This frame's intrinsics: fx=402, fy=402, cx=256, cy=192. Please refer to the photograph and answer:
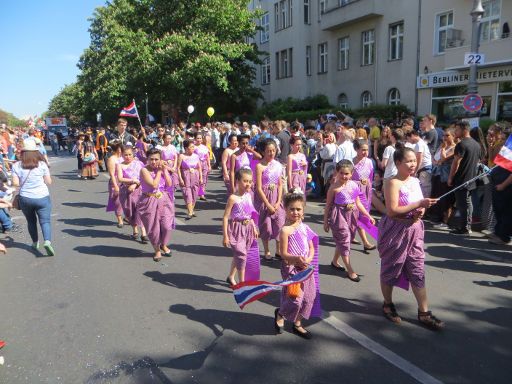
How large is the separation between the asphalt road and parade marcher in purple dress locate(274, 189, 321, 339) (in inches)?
9.4

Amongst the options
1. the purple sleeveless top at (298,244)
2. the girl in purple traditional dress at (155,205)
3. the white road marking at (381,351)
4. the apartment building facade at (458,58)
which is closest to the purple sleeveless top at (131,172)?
the girl in purple traditional dress at (155,205)

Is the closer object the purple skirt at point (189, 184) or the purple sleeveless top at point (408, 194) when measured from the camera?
the purple sleeveless top at point (408, 194)

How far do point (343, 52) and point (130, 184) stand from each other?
70.3 ft

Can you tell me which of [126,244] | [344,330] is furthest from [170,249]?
[344,330]

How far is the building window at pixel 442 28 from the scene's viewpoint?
60.1 feet

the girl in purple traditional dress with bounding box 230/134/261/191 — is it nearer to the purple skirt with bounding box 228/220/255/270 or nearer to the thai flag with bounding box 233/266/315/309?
the purple skirt with bounding box 228/220/255/270

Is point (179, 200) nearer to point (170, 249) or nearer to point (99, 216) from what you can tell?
point (99, 216)

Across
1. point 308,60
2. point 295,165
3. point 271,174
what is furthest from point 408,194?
point 308,60

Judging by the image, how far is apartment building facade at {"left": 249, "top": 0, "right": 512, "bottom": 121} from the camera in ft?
57.6

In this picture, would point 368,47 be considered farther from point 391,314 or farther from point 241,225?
point 391,314

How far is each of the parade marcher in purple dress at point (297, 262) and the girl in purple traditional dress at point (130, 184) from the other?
154 inches

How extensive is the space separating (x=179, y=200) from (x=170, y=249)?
14.8 ft

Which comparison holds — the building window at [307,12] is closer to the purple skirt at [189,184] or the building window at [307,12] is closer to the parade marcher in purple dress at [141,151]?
the parade marcher in purple dress at [141,151]

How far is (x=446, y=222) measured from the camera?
776 cm
